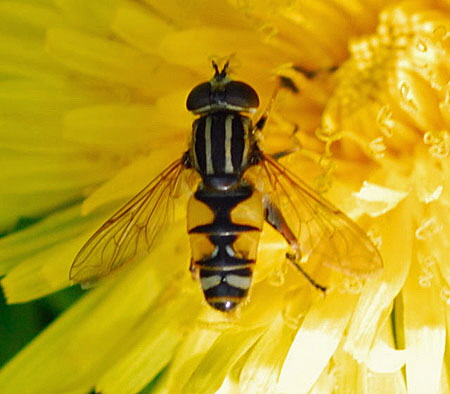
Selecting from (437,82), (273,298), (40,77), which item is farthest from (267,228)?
(40,77)

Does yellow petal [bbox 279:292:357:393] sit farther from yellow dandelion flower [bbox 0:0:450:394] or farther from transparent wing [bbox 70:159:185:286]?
transparent wing [bbox 70:159:185:286]

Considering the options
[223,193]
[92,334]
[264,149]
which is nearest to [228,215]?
[223,193]

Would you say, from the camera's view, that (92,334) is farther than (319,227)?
Yes

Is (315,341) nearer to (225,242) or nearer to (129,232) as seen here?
(225,242)

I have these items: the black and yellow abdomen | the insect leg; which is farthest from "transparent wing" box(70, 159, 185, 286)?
the insect leg

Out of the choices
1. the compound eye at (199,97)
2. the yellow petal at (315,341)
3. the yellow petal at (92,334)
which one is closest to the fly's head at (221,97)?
the compound eye at (199,97)

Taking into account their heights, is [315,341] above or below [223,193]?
below

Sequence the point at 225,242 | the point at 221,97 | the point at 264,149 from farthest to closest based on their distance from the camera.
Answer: the point at 264,149, the point at 221,97, the point at 225,242
